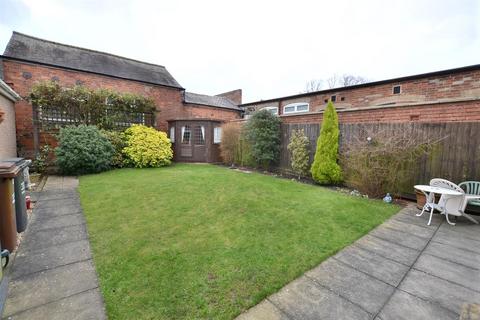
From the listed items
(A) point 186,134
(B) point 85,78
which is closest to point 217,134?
(A) point 186,134

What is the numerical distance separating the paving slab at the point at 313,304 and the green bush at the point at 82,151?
9.07 metres

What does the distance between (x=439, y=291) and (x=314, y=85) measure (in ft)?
115

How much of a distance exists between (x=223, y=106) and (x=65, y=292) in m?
17.2

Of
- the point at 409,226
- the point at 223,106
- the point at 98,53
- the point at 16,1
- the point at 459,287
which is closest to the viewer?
the point at 459,287

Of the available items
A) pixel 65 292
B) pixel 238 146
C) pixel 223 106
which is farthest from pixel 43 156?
pixel 223 106

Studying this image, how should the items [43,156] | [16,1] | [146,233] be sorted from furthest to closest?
[43,156] → [16,1] → [146,233]

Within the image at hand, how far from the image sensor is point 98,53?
13055 millimetres

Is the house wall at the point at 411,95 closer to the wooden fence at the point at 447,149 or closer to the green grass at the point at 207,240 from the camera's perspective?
the wooden fence at the point at 447,149

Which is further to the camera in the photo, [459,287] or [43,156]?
[43,156]

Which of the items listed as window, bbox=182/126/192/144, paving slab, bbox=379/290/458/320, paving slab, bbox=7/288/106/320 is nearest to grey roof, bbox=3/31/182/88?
window, bbox=182/126/192/144

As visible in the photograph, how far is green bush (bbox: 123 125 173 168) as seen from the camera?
9.97 meters

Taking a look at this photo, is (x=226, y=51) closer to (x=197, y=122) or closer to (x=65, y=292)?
(x=197, y=122)

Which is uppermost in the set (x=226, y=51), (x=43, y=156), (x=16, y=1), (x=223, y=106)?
(x=226, y=51)

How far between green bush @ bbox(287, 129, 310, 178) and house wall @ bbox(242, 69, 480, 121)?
1140 millimetres
